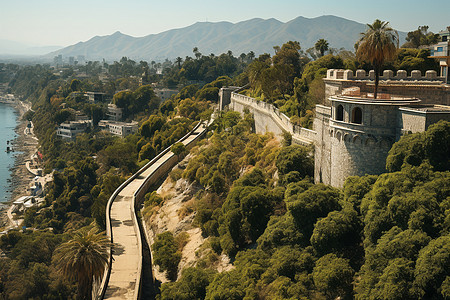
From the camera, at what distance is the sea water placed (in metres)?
91.9

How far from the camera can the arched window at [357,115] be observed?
77.9ft

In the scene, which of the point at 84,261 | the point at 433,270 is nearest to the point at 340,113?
the point at 433,270

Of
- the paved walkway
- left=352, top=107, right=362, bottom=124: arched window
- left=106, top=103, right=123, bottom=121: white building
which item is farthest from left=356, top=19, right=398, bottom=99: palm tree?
left=106, top=103, right=123, bottom=121: white building

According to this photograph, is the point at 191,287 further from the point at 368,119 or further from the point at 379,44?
the point at 379,44

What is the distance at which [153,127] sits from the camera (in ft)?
246

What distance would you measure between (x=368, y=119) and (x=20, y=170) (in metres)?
97.2

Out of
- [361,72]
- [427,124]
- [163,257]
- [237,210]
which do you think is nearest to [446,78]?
[361,72]

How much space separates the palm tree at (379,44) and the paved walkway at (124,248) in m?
17.6

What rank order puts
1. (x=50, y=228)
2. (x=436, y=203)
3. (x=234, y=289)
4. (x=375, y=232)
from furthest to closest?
1. (x=50, y=228)
2. (x=234, y=289)
3. (x=375, y=232)
4. (x=436, y=203)

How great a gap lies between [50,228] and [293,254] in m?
53.0

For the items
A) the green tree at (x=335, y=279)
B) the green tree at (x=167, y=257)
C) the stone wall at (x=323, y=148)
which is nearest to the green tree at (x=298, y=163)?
A: the stone wall at (x=323, y=148)

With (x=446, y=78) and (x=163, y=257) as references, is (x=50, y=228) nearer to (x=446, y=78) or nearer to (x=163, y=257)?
(x=163, y=257)

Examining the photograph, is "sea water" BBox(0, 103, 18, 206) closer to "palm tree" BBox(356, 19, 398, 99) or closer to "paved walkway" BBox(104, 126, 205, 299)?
"paved walkway" BBox(104, 126, 205, 299)

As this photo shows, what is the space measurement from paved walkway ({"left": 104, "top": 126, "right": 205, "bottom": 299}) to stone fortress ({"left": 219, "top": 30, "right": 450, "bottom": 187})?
1247 cm
